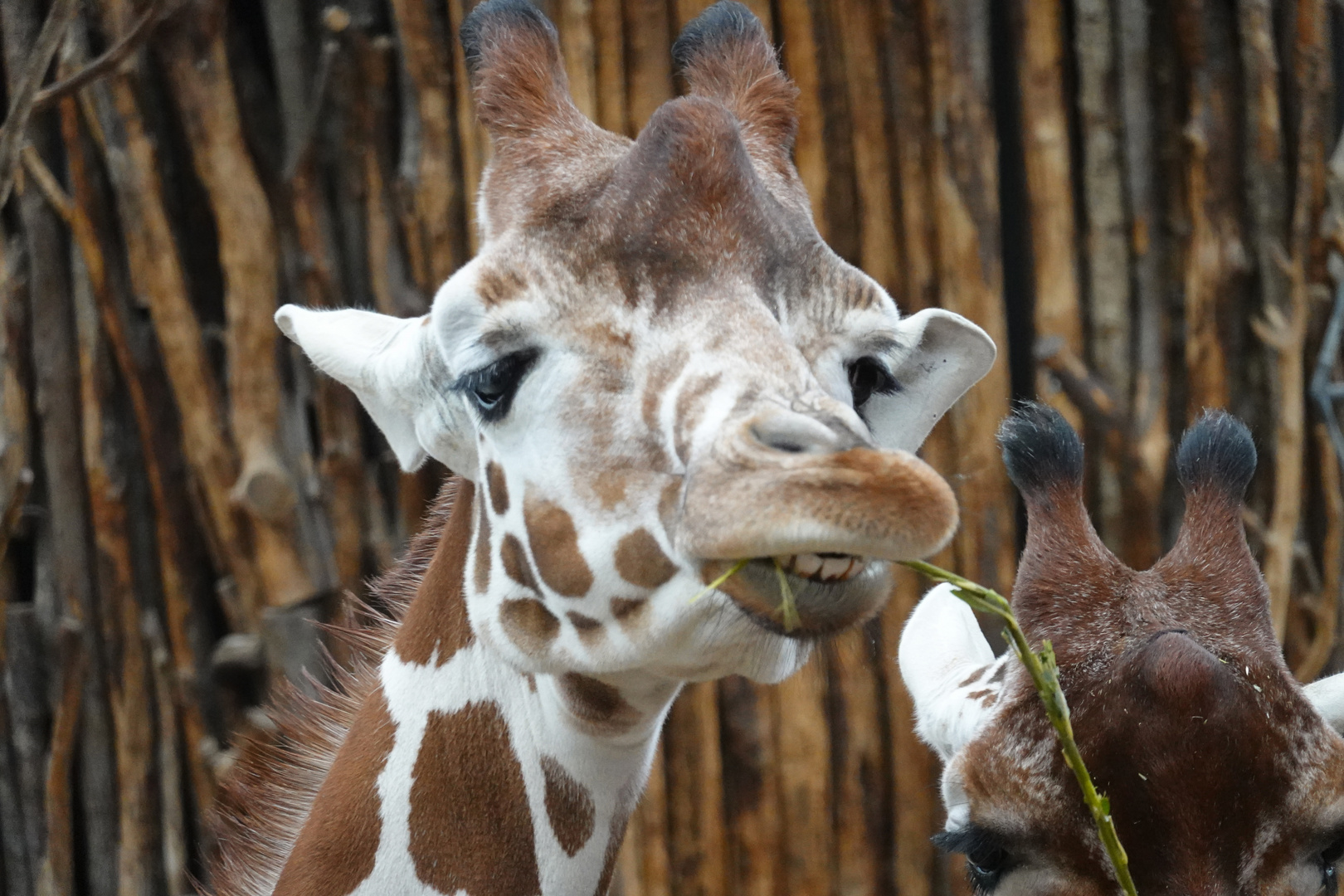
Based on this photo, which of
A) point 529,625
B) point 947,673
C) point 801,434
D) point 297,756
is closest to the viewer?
point 801,434

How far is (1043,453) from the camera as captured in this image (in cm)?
222

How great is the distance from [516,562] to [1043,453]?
2.96 ft

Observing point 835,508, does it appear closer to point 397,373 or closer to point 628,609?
point 628,609

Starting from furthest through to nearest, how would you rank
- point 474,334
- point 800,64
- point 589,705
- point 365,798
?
point 800,64, point 365,798, point 589,705, point 474,334

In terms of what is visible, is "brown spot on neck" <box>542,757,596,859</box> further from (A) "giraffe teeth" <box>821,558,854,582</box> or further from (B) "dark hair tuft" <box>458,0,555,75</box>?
(B) "dark hair tuft" <box>458,0,555,75</box>

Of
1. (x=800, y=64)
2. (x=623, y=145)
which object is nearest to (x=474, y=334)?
(x=623, y=145)

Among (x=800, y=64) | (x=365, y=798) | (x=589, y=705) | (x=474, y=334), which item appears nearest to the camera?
(x=474, y=334)

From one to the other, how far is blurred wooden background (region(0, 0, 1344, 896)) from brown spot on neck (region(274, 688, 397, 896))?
172cm

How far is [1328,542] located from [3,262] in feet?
14.0

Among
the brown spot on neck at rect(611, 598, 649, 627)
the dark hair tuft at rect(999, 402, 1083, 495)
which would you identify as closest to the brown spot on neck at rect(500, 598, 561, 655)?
the brown spot on neck at rect(611, 598, 649, 627)

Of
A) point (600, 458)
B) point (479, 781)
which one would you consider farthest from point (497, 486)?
point (479, 781)

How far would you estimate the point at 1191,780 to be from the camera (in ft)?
6.26

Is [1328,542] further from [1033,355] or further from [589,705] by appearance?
[589,705]

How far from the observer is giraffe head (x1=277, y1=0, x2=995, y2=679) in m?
1.57
